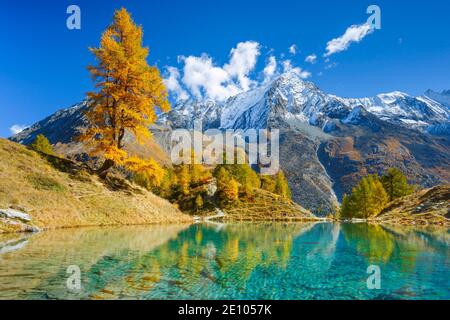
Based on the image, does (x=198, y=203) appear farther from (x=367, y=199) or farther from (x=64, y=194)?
(x=64, y=194)

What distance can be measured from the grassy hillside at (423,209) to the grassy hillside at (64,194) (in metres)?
43.6

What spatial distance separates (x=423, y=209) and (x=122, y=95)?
55763mm

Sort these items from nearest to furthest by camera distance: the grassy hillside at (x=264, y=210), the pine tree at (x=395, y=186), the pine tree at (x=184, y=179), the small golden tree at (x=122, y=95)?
the small golden tree at (x=122, y=95)
the grassy hillside at (x=264, y=210)
the pine tree at (x=184, y=179)
the pine tree at (x=395, y=186)

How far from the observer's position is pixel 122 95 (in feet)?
108

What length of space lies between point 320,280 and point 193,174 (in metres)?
69.6

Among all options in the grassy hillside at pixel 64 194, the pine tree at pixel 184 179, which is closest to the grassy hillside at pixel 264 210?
the pine tree at pixel 184 179

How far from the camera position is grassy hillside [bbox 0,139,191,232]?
82.8ft

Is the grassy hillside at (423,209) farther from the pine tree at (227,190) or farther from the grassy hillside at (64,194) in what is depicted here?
the grassy hillside at (64,194)

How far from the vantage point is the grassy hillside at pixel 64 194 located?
25.2 metres

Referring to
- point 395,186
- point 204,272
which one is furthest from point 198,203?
point 204,272

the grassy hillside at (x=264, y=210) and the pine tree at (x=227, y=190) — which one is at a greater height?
the pine tree at (x=227, y=190)
